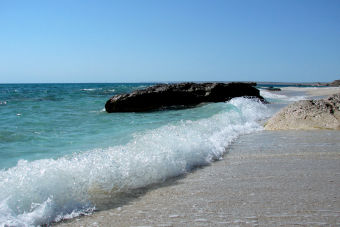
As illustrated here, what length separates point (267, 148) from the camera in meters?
5.04

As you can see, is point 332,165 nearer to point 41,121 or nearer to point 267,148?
point 267,148

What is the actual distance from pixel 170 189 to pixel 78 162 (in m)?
1.13

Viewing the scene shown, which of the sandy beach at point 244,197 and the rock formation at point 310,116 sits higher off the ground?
the rock formation at point 310,116

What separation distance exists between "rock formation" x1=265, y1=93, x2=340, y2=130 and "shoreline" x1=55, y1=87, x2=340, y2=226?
2.53m

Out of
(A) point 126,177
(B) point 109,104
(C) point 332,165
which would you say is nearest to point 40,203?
(A) point 126,177

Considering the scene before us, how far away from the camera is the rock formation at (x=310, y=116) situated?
6902 millimetres

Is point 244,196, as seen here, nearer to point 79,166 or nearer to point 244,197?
point 244,197

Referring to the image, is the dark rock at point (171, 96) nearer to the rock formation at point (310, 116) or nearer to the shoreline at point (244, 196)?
the rock formation at point (310, 116)

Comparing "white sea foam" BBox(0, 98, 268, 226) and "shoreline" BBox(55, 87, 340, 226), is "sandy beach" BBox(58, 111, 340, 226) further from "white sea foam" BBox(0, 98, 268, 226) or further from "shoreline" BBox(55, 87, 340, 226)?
"white sea foam" BBox(0, 98, 268, 226)

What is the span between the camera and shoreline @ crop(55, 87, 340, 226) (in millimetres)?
2318

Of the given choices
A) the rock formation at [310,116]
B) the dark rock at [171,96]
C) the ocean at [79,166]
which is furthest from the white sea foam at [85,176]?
the dark rock at [171,96]

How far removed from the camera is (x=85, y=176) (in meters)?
3.13

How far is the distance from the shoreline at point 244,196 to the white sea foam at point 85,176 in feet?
0.67

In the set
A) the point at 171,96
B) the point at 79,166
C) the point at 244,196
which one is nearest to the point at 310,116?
the point at 244,196
